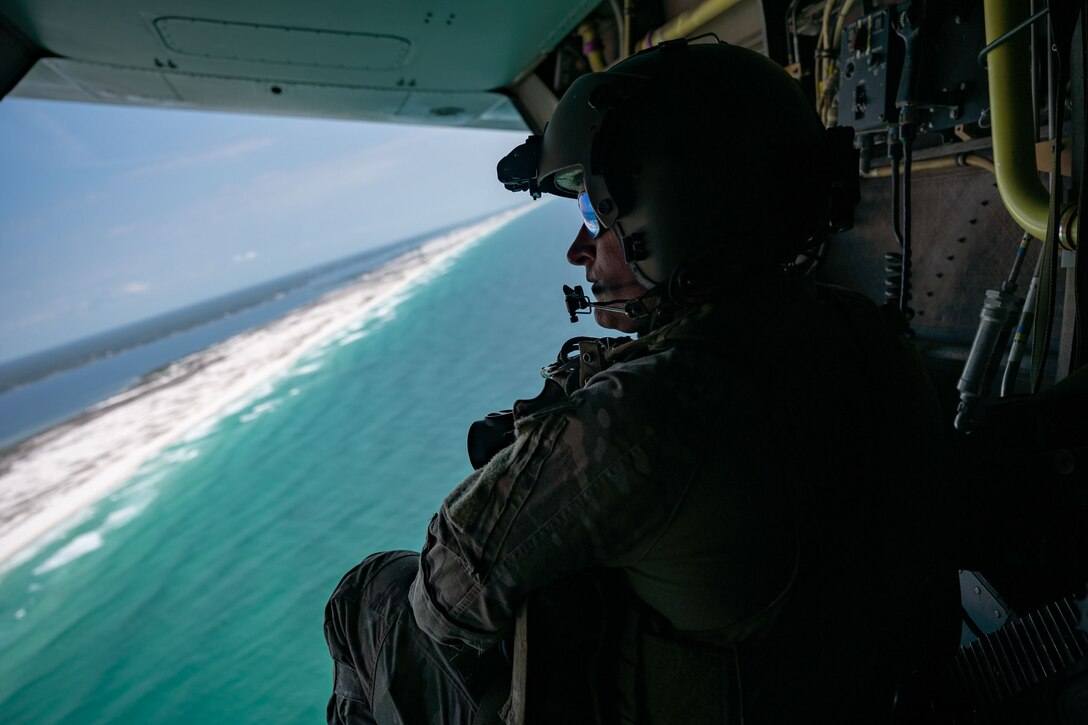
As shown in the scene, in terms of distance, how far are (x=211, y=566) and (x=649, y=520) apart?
6.35m

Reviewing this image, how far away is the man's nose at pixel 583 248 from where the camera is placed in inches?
44.6

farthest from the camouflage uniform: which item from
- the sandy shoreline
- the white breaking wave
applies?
the sandy shoreline

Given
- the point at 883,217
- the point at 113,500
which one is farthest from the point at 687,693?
the point at 113,500

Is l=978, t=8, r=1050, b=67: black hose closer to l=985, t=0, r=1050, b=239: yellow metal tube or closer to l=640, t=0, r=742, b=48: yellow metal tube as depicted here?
l=985, t=0, r=1050, b=239: yellow metal tube

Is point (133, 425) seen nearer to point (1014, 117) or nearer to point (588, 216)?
point (588, 216)

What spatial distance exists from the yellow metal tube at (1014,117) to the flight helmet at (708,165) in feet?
2.29

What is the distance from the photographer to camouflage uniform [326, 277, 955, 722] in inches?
30.0

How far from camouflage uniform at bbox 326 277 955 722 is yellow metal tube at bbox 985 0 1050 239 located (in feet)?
2.64

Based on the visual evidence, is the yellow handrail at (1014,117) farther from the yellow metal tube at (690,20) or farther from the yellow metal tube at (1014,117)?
the yellow metal tube at (690,20)

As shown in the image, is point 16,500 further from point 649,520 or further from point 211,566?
point 649,520

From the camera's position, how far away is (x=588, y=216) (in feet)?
3.62

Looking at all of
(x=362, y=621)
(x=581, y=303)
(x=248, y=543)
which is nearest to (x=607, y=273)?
(x=581, y=303)

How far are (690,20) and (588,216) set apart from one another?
2185 mm

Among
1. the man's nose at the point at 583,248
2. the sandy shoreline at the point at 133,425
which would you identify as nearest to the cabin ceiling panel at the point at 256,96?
the man's nose at the point at 583,248
